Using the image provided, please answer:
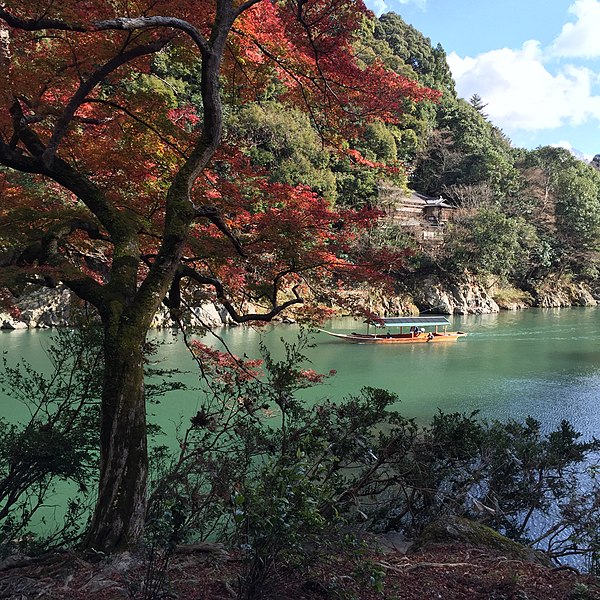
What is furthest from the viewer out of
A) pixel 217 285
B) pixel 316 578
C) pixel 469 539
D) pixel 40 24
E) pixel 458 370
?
pixel 458 370

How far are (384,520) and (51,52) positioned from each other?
4.83 m

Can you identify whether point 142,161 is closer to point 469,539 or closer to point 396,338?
point 469,539

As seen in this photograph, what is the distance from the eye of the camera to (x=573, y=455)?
372cm

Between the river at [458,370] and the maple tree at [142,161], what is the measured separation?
2055 mm

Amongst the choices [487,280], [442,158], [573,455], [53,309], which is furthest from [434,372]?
[442,158]

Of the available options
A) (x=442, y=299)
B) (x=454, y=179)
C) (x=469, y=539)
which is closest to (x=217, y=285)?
(x=469, y=539)

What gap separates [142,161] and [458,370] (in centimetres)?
1033

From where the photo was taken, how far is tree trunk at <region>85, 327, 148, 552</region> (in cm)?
224

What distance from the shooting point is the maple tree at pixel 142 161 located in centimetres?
241

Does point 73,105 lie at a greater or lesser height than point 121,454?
greater

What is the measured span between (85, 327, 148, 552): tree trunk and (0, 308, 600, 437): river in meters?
3.16

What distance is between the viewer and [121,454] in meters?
2.28

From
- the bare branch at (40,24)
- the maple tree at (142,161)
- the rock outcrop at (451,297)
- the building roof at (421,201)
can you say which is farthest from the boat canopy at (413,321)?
the bare branch at (40,24)

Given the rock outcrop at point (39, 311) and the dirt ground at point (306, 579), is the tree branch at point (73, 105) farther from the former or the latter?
the rock outcrop at point (39, 311)
